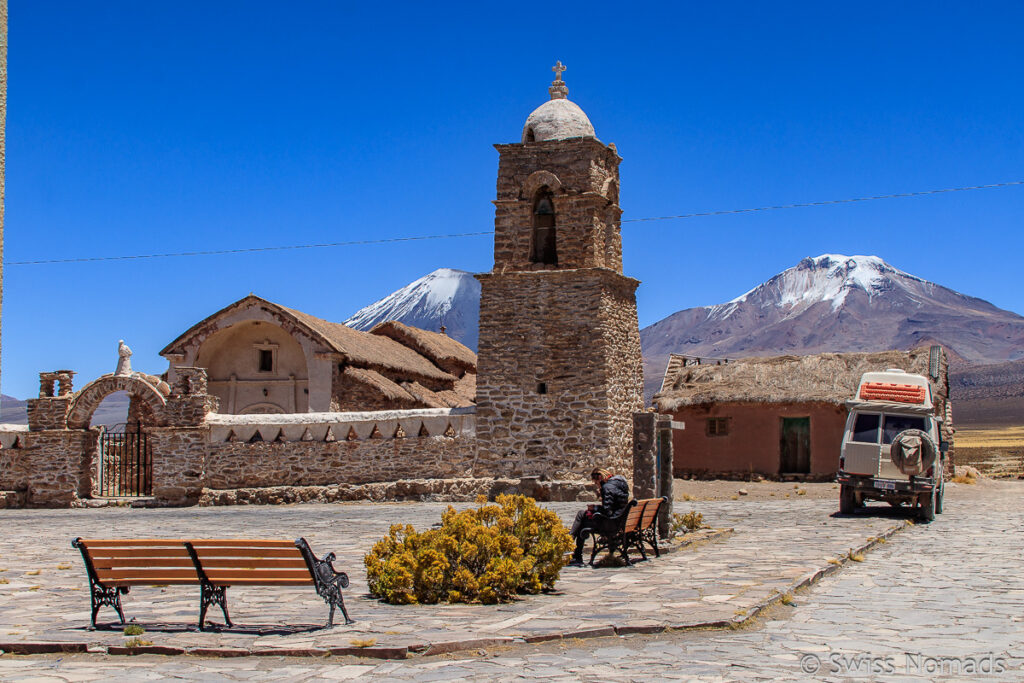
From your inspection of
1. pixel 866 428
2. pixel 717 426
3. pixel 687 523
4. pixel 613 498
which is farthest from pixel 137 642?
pixel 717 426

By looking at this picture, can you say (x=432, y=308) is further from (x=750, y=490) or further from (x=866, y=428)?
(x=866, y=428)

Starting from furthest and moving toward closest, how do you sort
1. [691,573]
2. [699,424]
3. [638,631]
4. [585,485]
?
[699,424] < [585,485] < [691,573] < [638,631]

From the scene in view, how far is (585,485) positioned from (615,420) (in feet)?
5.58

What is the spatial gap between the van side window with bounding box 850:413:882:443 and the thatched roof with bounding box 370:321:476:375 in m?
18.2

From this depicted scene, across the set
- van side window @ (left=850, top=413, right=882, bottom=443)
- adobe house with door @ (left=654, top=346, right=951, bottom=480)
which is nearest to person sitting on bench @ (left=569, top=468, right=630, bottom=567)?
van side window @ (left=850, top=413, right=882, bottom=443)

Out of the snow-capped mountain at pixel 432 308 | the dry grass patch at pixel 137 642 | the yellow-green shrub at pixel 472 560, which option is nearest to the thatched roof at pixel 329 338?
the yellow-green shrub at pixel 472 560

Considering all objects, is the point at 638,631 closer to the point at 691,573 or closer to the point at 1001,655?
the point at 1001,655

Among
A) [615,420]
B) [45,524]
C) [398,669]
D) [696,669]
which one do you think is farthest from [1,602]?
[615,420]

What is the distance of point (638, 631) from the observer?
25.5ft

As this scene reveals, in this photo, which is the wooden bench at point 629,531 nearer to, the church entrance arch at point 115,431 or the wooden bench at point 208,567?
the wooden bench at point 208,567

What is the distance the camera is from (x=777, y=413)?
27094 mm

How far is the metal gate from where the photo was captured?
23906 mm

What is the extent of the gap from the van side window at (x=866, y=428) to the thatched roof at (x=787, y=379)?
8.15 meters

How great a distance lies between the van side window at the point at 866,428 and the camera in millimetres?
17766
